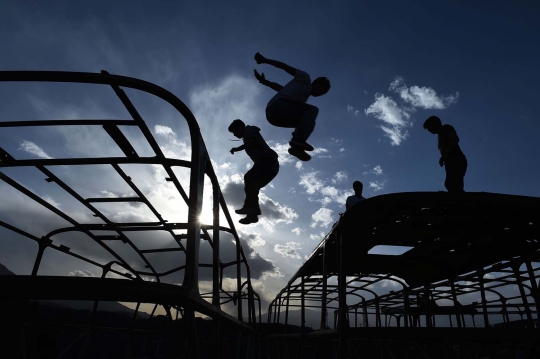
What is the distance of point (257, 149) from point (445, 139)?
8.58ft

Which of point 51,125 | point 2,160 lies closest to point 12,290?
point 51,125

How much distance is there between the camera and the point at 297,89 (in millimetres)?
4379

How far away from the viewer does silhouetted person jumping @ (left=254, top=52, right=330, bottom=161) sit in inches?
166

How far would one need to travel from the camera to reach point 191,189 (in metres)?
1.48

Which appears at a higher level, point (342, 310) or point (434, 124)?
point (434, 124)

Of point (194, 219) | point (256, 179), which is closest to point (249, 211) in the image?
point (256, 179)

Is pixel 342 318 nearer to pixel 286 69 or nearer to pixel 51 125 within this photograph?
pixel 51 125

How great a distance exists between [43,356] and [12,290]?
3300 millimetres

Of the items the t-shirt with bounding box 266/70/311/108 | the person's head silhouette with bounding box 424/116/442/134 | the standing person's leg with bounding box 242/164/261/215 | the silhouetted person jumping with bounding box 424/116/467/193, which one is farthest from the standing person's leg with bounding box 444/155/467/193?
the standing person's leg with bounding box 242/164/261/215

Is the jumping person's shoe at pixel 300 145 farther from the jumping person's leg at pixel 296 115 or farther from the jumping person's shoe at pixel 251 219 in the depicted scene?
the jumping person's shoe at pixel 251 219

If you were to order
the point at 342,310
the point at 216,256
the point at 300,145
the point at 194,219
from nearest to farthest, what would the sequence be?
1. the point at 194,219
2. the point at 216,256
3. the point at 342,310
4. the point at 300,145

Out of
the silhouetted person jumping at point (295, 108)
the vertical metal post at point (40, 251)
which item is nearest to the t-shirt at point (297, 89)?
the silhouetted person jumping at point (295, 108)

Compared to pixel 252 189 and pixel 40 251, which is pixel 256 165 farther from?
pixel 40 251

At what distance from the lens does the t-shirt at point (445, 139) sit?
4.61 meters
